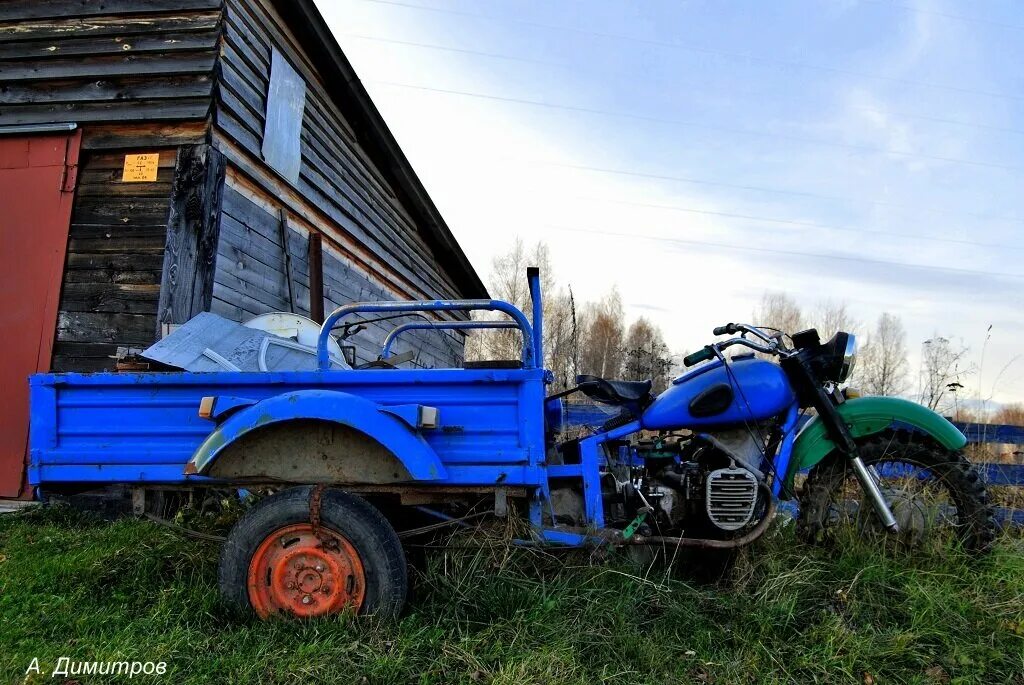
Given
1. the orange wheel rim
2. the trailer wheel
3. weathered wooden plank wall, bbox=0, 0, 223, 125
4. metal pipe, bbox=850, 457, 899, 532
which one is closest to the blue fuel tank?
metal pipe, bbox=850, 457, 899, 532

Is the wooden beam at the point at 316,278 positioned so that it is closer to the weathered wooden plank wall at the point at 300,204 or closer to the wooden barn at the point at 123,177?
the weathered wooden plank wall at the point at 300,204

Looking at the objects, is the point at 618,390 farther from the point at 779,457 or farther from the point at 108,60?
the point at 108,60

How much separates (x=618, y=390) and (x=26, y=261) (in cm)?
522

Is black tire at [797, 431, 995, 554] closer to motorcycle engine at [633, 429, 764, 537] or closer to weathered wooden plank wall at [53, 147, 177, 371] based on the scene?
motorcycle engine at [633, 429, 764, 537]

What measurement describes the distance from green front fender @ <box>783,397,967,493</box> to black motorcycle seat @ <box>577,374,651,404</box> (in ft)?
2.78

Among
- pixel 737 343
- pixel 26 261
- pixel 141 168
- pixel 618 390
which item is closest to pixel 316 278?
pixel 141 168

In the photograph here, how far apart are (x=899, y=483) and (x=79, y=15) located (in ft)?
24.5

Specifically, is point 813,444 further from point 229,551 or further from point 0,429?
point 0,429

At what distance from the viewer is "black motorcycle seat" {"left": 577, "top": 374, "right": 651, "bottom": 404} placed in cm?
319

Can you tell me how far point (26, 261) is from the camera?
5.26 meters

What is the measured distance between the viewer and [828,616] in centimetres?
262

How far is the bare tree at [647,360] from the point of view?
20.1 metres

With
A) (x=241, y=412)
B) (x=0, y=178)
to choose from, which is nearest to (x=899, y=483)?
(x=241, y=412)

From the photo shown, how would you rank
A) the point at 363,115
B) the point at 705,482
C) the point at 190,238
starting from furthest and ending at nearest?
the point at 363,115, the point at 190,238, the point at 705,482
